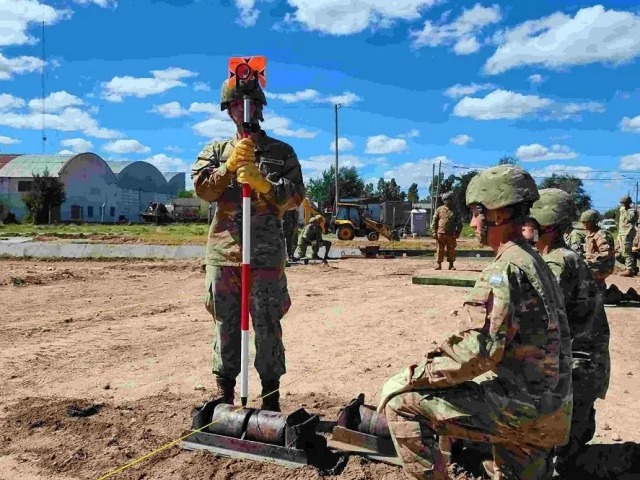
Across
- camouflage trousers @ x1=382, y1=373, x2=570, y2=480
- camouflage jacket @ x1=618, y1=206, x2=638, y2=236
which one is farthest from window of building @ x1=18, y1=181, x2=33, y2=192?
camouflage trousers @ x1=382, y1=373, x2=570, y2=480

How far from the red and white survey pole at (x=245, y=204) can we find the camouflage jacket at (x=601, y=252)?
644cm

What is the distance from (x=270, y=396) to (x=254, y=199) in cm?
136

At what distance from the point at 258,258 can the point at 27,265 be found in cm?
1546

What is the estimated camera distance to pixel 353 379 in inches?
234

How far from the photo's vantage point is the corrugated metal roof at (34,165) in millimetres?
58750

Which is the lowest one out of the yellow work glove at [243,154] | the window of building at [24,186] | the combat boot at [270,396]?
the combat boot at [270,396]

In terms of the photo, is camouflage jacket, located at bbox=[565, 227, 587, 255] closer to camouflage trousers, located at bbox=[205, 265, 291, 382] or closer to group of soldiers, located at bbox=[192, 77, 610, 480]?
camouflage trousers, located at bbox=[205, 265, 291, 382]

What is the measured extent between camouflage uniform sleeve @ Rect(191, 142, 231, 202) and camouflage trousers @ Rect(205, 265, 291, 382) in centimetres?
51

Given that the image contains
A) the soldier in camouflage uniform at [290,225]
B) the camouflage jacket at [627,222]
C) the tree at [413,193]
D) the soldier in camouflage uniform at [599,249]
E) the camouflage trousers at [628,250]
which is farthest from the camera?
the tree at [413,193]

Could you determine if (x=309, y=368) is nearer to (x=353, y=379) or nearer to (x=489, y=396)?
(x=353, y=379)

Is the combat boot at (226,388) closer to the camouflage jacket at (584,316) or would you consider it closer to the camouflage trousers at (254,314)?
the camouflage trousers at (254,314)

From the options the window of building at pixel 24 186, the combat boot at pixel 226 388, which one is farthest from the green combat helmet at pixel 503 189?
the window of building at pixel 24 186

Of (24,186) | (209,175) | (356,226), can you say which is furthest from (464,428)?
(24,186)

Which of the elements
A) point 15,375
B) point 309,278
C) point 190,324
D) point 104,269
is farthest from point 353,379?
point 104,269
